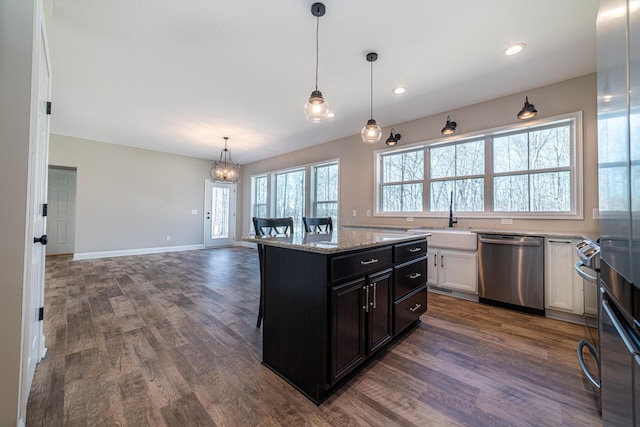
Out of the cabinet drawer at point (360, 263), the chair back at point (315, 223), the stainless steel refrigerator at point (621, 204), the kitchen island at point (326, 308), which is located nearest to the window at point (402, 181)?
the chair back at point (315, 223)

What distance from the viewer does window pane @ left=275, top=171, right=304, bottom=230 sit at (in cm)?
646

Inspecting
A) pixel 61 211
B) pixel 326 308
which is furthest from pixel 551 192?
pixel 61 211

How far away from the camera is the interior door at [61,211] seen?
6.22 metres

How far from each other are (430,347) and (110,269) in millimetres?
5570

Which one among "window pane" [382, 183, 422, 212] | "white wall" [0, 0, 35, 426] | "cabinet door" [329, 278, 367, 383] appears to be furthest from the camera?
"window pane" [382, 183, 422, 212]

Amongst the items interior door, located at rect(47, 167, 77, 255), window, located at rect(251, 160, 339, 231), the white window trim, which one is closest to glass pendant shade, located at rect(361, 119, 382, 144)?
the white window trim

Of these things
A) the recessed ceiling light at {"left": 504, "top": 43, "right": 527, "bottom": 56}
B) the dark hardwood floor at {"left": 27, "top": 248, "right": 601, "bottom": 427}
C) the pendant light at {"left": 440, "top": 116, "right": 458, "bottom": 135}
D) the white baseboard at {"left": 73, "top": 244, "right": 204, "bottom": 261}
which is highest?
the recessed ceiling light at {"left": 504, "top": 43, "right": 527, "bottom": 56}

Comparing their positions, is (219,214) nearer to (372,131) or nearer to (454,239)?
(372,131)

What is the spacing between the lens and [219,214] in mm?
7863

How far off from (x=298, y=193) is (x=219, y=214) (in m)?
3.00

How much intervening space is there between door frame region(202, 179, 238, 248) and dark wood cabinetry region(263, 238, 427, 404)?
21.1ft

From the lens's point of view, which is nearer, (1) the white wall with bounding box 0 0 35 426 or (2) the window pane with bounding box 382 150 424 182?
(1) the white wall with bounding box 0 0 35 426

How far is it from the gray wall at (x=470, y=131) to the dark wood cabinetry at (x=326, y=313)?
241 cm

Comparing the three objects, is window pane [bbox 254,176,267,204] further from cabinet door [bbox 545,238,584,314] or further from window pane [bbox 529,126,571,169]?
cabinet door [bbox 545,238,584,314]
